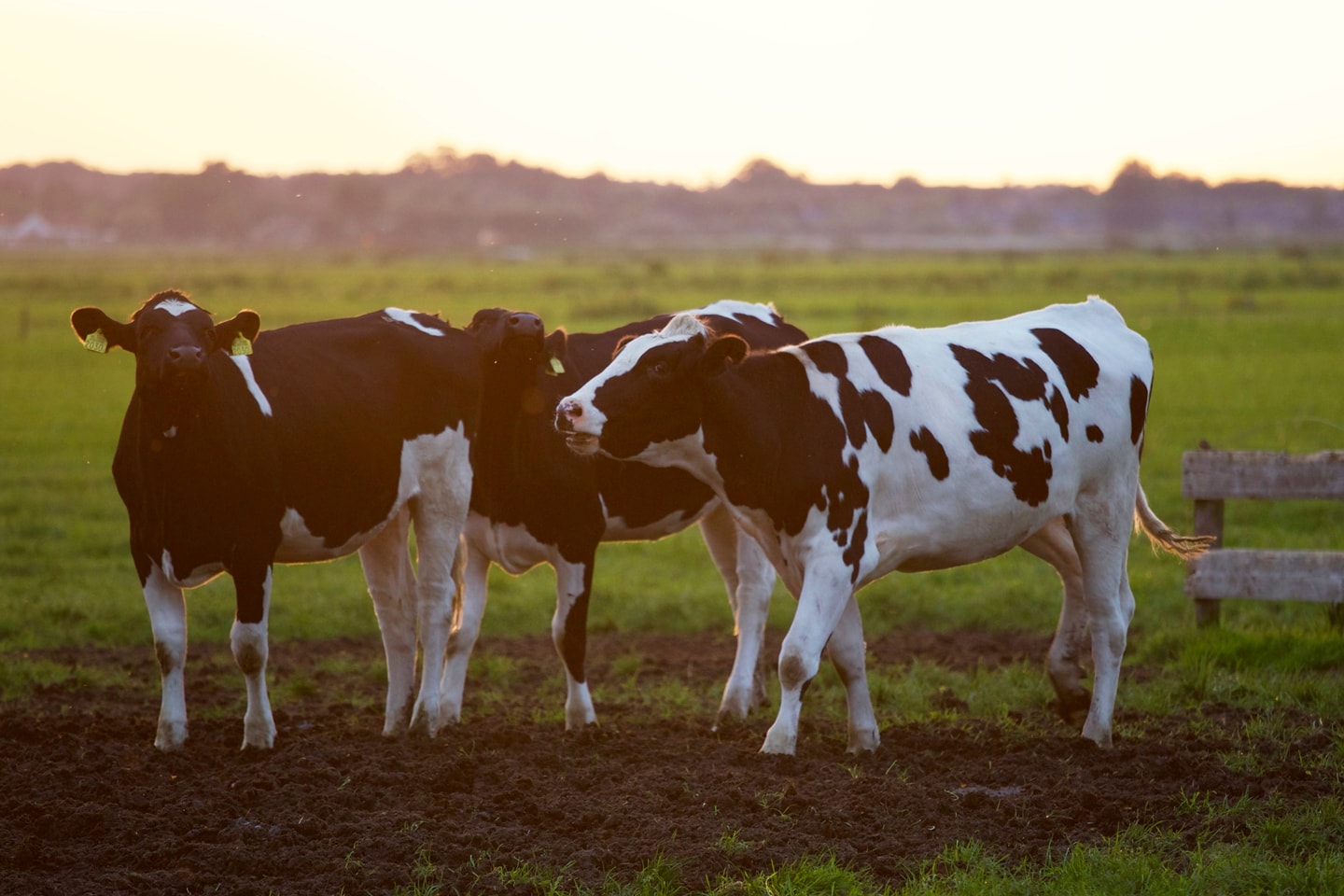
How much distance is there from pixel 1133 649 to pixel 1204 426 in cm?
1186

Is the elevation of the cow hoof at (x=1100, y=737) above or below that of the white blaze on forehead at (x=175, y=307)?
below

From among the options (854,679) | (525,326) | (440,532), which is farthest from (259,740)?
(854,679)

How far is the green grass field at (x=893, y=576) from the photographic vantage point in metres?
9.53

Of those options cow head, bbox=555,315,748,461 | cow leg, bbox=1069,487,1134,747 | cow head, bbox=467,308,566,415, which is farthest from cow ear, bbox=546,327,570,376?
cow leg, bbox=1069,487,1134,747

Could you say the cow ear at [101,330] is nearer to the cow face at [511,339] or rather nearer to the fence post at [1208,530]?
the cow face at [511,339]

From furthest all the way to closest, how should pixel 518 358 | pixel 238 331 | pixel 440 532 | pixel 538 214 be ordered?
pixel 538 214
pixel 518 358
pixel 440 532
pixel 238 331

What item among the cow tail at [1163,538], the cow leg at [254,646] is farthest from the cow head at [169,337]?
the cow tail at [1163,538]

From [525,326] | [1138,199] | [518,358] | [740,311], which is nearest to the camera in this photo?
[525,326]

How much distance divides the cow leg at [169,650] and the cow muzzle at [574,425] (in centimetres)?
232

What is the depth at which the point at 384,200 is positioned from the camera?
144m

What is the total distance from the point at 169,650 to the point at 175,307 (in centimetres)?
178

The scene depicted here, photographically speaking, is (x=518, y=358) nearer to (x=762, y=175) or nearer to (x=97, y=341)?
(x=97, y=341)

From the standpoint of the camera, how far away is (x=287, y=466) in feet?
24.6

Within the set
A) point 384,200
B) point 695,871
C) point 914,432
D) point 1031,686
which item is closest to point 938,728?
point 1031,686
